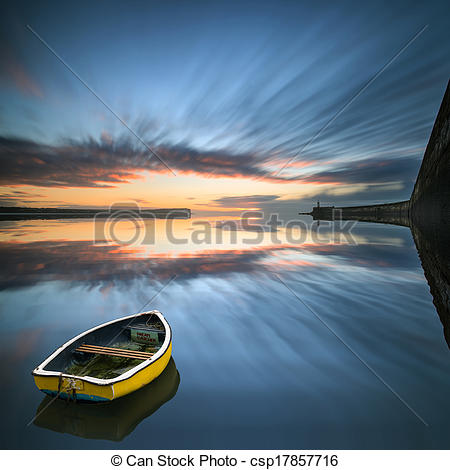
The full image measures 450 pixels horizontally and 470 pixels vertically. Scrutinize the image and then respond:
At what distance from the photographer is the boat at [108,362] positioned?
20.1 ft

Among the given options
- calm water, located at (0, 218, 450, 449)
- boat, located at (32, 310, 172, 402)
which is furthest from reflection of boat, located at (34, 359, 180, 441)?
boat, located at (32, 310, 172, 402)

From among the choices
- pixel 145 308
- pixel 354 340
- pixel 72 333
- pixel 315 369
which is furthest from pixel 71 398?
pixel 354 340

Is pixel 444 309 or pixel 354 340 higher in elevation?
pixel 444 309

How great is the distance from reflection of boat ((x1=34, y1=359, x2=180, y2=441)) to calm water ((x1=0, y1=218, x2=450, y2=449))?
28 millimetres

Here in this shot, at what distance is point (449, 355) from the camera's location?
908 cm

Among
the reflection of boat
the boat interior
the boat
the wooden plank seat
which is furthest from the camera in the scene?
the wooden plank seat

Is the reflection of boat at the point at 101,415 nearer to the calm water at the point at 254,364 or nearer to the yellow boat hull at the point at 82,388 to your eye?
the calm water at the point at 254,364

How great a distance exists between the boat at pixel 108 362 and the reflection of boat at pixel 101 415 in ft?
1.38

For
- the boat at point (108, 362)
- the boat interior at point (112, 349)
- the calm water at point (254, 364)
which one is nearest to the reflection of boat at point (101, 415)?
the calm water at point (254, 364)

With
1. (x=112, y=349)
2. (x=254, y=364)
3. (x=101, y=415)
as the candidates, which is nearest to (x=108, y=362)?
(x=112, y=349)

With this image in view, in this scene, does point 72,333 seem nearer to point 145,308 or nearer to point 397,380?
point 145,308

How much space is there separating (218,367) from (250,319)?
4.74m

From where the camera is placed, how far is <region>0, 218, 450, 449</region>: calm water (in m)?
6.02

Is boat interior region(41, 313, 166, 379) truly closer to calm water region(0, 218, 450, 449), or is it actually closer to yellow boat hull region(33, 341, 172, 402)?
yellow boat hull region(33, 341, 172, 402)
